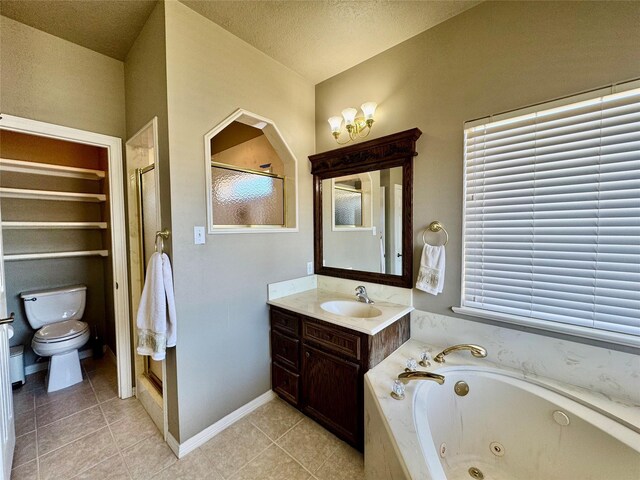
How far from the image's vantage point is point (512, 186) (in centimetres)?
151

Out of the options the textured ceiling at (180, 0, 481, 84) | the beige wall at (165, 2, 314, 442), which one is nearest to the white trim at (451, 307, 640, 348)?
the beige wall at (165, 2, 314, 442)

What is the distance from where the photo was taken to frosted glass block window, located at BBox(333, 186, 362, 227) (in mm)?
2203

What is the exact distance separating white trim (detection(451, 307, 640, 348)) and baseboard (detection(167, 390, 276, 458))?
1.63 meters

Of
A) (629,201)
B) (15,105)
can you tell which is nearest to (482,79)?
(629,201)

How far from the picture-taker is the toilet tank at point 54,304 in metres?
2.38

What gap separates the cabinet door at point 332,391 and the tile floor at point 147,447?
4.7 inches

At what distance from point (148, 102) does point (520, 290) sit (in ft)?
8.63

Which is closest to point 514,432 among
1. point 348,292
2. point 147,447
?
point 348,292

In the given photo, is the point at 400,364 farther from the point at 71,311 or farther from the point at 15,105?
the point at 71,311

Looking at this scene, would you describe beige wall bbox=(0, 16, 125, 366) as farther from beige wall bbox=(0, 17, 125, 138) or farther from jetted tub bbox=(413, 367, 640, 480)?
jetted tub bbox=(413, 367, 640, 480)

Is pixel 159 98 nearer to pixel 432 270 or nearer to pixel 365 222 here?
pixel 365 222

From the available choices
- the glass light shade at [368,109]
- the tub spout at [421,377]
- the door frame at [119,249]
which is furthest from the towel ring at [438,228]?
the door frame at [119,249]

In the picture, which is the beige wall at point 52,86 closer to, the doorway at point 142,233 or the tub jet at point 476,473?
the doorway at point 142,233

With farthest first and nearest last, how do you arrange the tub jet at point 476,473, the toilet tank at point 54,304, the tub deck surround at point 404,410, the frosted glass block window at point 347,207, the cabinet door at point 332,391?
the toilet tank at point 54,304, the frosted glass block window at point 347,207, the cabinet door at point 332,391, the tub jet at point 476,473, the tub deck surround at point 404,410
